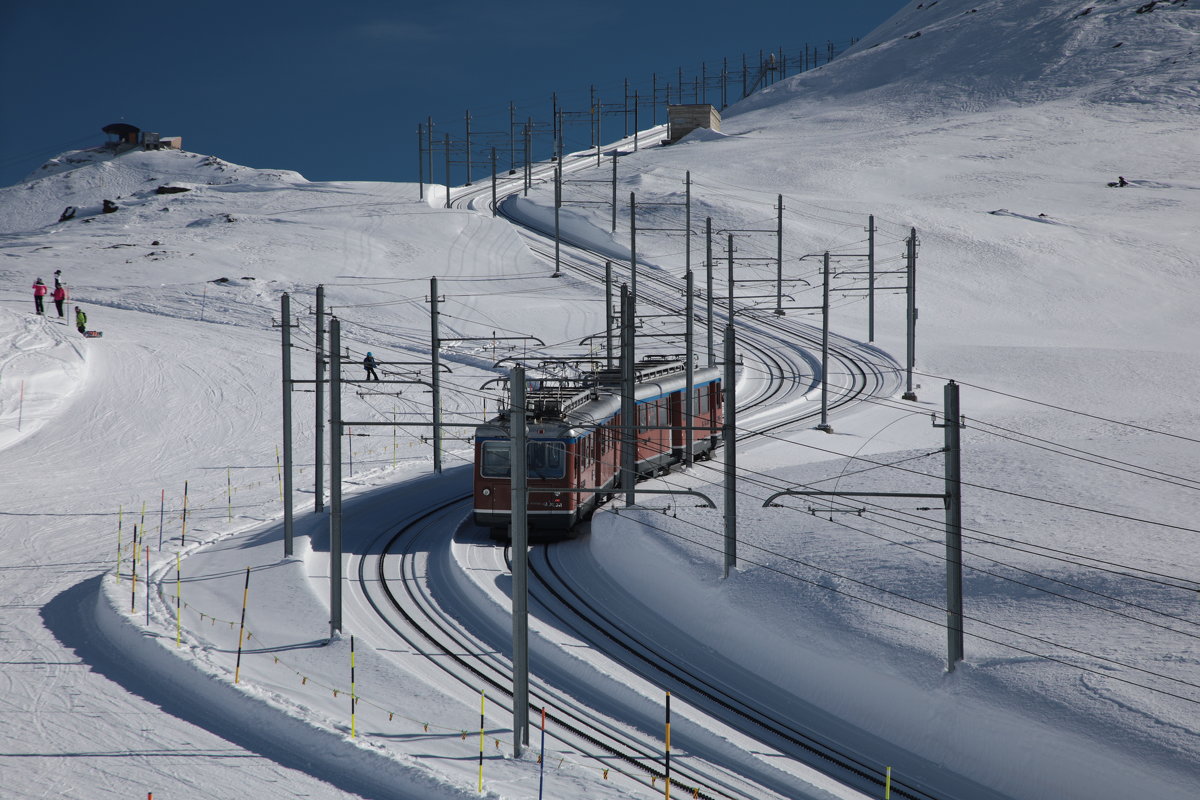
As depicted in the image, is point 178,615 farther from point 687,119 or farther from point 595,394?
point 687,119

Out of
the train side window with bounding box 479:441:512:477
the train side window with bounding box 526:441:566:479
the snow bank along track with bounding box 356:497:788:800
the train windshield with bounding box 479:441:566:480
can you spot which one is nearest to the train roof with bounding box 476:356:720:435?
the train side window with bounding box 479:441:512:477

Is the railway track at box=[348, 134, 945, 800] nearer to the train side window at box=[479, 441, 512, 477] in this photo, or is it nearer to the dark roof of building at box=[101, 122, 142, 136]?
the train side window at box=[479, 441, 512, 477]

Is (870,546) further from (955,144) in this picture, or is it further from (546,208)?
(955,144)

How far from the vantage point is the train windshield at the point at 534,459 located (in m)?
26.5

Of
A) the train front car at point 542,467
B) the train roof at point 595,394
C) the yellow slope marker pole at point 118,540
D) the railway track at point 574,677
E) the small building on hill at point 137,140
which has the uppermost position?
the small building on hill at point 137,140

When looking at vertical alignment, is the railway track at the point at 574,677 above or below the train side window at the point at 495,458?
below

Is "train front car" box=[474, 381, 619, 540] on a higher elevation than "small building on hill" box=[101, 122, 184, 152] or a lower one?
lower

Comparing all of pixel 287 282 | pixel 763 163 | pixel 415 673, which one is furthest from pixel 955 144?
pixel 415 673

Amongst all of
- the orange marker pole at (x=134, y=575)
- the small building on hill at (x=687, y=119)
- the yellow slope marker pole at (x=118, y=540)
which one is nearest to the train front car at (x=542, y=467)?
the orange marker pole at (x=134, y=575)

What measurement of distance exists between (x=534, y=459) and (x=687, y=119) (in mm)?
105816

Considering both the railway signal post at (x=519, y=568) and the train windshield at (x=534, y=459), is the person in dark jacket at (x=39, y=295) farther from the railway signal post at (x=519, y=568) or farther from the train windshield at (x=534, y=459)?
the railway signal post at (x=519, y=568)

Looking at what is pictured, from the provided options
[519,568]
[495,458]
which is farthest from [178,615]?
[495,458]

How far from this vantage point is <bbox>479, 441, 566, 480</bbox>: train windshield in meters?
26.5

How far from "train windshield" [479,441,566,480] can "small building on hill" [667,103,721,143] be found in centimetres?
10370
